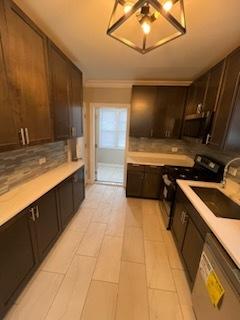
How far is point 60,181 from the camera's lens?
2.01 metres

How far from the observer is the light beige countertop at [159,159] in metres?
3.27

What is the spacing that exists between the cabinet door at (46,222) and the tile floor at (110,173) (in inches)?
97.8

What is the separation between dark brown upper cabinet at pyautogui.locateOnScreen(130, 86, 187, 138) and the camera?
120 inches

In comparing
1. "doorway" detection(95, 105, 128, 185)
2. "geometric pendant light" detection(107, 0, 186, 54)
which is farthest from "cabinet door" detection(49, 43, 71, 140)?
"doorway" detection(95, 105, 128, 185)

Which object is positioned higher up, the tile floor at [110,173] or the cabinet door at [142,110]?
the cabinet door at [142,110]

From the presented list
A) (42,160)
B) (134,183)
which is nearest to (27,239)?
(42,160)

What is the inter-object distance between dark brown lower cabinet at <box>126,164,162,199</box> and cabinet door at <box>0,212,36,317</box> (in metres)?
2.18

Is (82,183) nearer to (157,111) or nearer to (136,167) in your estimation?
(136,167)

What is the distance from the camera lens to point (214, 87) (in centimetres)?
198

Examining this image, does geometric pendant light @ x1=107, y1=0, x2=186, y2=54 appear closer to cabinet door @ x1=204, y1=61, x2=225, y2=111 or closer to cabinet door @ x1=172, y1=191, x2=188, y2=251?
cabinet door @ x1=204, y1=61, x2=225, y2=111

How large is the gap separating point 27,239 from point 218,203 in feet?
6.33

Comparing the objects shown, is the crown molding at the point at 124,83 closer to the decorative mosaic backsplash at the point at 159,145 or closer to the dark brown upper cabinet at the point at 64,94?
the dark brown upper cabinet at the point at 64,94

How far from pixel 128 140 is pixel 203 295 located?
9.62 ft

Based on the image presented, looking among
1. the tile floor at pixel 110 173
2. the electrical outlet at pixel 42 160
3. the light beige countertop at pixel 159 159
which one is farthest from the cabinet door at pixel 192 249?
the tile floor at pixel 110 173
